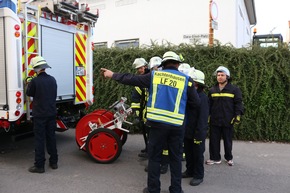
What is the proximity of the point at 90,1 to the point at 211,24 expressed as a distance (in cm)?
941

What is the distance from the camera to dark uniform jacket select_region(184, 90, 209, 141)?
14.2ft

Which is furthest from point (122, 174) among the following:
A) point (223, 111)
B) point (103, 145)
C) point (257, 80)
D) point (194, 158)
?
point (257, 80)

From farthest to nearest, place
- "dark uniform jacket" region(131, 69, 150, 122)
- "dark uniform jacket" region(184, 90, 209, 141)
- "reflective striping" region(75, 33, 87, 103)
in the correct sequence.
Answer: "reflective striping" region(75, 33, 87, 103), "dark uniform jacket" region(131, 69, 150, 122), "dark uniform jacket" region(184, 90, 209, 141)

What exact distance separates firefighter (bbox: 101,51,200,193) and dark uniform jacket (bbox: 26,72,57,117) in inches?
62.0

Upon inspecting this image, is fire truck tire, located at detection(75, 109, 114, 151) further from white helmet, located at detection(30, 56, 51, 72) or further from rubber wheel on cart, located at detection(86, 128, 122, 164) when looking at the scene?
white helmet, located at detection(30, 56, 51, 72)

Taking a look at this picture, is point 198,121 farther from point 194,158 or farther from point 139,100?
point 139,100

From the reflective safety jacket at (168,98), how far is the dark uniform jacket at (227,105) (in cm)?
171

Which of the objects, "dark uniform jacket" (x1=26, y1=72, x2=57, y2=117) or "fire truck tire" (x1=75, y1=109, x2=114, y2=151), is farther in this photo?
"fire truck tire" (x1=75, y1=109, x2=114, y2=151)

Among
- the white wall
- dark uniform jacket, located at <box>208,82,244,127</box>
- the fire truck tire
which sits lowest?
the fire truck tire

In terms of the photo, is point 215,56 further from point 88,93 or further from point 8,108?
point 8,108

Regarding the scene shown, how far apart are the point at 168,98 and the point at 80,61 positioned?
10.5 ft

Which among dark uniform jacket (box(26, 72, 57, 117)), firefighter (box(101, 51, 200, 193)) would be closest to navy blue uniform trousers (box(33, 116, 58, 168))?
dark uniform jacket (box(26, 72, 57, 117))

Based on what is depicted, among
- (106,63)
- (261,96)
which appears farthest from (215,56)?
(106,63)

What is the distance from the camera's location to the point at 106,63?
Answer: 799cm
